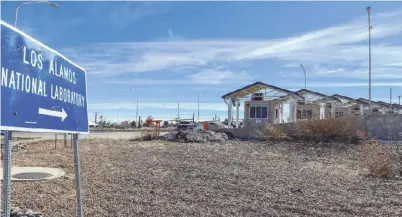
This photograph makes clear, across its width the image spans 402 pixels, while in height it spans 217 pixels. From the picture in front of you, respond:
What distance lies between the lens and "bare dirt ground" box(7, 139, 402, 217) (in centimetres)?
705

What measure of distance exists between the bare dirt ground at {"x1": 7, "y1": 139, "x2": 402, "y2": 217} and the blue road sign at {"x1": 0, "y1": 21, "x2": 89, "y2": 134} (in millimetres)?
3092

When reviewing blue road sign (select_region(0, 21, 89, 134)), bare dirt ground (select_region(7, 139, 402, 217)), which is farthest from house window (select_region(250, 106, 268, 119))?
blue road sign (select_region(0, 21, 89, 134))

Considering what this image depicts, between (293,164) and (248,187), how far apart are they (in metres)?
4.53

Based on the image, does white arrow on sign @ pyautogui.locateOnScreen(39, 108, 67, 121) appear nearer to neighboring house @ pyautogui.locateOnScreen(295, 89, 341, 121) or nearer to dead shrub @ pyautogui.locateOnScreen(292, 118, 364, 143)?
dead shrub @ pyautogui.locateOnScreen(292, 118, 364, 143)

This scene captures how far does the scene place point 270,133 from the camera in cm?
2225

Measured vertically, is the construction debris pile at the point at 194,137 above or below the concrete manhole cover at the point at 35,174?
above

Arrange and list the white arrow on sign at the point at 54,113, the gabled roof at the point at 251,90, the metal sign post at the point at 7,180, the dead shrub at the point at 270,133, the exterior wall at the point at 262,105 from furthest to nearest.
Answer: the exterior wall at the point at 262,105 → the gabled roof at the point at 251,90 → the dead shrub at the point at 270,133 → the white arrow on sign at the point at 54,113 → the metal sign post at the point at 7,180

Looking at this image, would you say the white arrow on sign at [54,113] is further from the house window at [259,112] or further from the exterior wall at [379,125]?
the house window at [259,112]

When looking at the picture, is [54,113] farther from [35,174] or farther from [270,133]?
[270,133]

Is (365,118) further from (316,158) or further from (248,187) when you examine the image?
(248,187)

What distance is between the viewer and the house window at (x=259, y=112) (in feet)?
119

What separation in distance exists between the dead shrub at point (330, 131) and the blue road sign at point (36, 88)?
17620 millimetres

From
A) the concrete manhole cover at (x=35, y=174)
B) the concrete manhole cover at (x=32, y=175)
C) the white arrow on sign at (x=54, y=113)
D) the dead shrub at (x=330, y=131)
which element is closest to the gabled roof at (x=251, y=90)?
the dead shrub at (x=330, y=131)

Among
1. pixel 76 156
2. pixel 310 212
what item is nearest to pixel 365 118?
pixel 310 212
